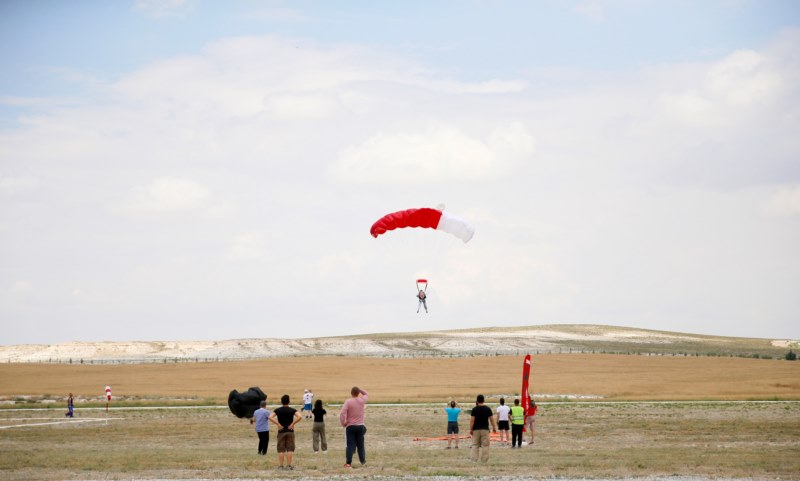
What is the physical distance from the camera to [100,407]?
50094 millimetres

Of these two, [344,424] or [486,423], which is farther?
[486,423]

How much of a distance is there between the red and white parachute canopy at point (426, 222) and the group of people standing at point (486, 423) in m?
8.05

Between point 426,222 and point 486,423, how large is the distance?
13381 millimetres

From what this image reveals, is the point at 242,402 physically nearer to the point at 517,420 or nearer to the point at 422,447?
the point at 422,447

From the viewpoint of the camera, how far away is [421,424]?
36.2 m

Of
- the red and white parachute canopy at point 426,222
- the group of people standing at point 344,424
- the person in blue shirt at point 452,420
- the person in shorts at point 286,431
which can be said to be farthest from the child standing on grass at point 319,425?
the red and white parachute canopy at point 426,222

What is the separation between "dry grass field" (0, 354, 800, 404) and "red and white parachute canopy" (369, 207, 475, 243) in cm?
1864

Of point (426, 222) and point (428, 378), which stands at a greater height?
point (426, 222)

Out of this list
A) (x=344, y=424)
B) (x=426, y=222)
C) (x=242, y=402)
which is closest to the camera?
Result: (x=344, y=424)

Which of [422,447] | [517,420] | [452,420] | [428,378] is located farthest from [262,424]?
[428,378]

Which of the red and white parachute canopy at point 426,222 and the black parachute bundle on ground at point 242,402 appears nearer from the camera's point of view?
the black parachute bundle on ground at point 242,402

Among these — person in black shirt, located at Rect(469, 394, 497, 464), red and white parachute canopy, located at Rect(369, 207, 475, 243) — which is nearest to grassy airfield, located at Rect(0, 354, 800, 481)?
person in black shirt, located at Rect(469, 394, 497, 464)

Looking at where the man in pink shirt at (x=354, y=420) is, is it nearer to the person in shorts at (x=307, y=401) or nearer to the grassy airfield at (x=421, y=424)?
the grassy airfield at (x=421, y=424)

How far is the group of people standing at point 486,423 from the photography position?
22719 mm
